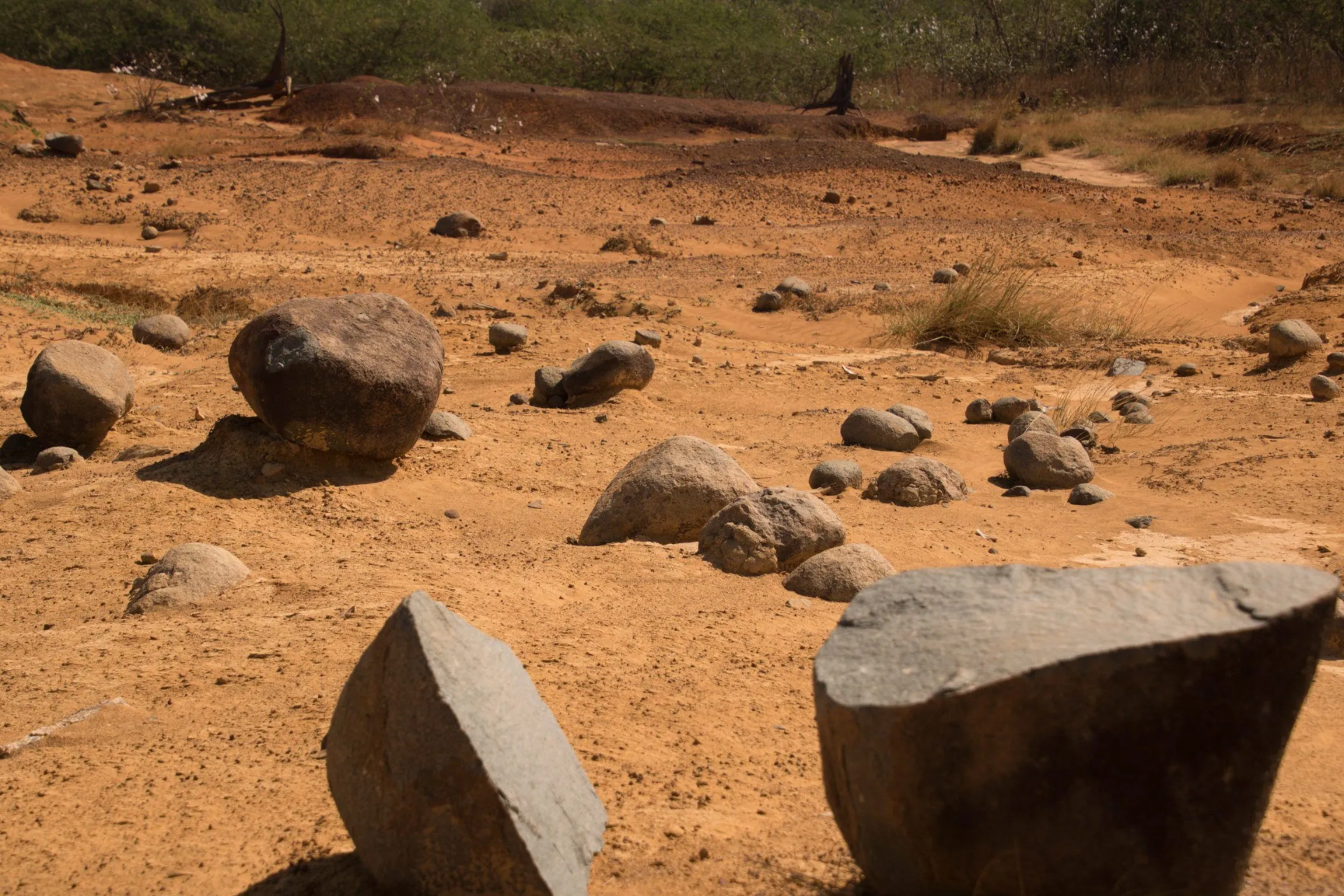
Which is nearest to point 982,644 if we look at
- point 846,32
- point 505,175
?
point 505,175

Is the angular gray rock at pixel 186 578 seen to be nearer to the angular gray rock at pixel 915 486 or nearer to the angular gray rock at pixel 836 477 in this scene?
the angular gray rock at pixel 836 477

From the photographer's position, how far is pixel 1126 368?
8094 millimetres

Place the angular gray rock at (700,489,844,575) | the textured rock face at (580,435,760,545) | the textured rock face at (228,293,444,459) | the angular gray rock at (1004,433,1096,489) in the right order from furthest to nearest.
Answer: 1. the angular gray rock at (1004,433,1096,489)
2. the textured rock face at (228,293,444,459)
3. the textured rock face at (580,435,760,545)
4. the angular gray rock at (700,489,844,575)

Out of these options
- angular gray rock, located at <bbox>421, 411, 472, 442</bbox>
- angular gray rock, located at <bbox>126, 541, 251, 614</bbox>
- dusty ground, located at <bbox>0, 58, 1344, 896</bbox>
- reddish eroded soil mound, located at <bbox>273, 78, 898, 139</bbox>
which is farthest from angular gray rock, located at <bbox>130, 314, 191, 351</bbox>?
reddish eroded soil mound, located at <bbox>273, 78, 898, 139</bbox>

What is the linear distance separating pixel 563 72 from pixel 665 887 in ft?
78.9

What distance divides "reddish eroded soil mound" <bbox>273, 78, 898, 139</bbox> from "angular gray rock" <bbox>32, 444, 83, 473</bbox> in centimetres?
1255

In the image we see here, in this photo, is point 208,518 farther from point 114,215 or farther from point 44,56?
point 44,56

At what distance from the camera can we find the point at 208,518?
4477mm

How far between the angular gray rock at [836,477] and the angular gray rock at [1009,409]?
191cm

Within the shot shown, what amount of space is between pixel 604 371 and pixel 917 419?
178 cm

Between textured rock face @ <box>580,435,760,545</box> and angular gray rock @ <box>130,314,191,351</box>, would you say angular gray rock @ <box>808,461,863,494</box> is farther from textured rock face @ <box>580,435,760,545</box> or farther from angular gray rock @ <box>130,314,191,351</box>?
angular gray rock @ <box>130,314,191,351</box>

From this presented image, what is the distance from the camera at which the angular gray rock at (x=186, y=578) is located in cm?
372

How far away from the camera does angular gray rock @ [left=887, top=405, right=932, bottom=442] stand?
651cm

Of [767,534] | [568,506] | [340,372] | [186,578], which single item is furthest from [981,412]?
[186,578]
